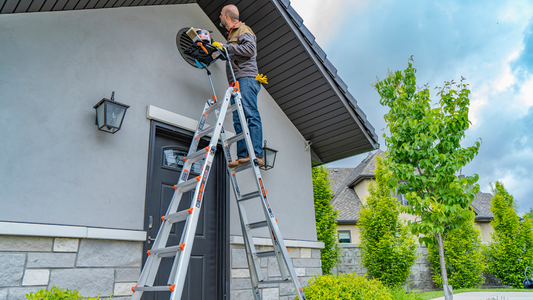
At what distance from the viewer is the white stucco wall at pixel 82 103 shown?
7.55 feet

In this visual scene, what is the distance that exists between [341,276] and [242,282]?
1.05 metres

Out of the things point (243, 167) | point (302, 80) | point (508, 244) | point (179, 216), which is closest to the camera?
point (179, 216)

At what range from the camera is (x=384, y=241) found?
10867 mm

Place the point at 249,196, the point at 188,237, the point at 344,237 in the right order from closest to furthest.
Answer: the point at 188,237
the point at 249,196
the point at 344,237

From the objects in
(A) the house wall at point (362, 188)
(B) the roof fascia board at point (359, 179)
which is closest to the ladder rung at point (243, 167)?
(B) the roof fascia board at point (359, 179)

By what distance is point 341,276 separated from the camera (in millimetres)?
3463

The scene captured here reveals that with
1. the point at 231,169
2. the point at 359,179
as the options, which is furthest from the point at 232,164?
the point at 359,179

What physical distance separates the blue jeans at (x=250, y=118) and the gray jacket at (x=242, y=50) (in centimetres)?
10

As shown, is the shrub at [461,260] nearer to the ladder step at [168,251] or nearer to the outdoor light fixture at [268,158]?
the outdoor light fixture at [268,158]

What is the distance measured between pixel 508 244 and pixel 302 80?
12.4 m

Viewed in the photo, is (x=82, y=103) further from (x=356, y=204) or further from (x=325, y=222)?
(x=356, y=204)

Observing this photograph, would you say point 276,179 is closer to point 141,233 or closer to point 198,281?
point 198,281

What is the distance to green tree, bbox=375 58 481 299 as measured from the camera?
4637mm

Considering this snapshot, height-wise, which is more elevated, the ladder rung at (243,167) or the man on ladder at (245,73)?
the man on ladder at (245,73)
